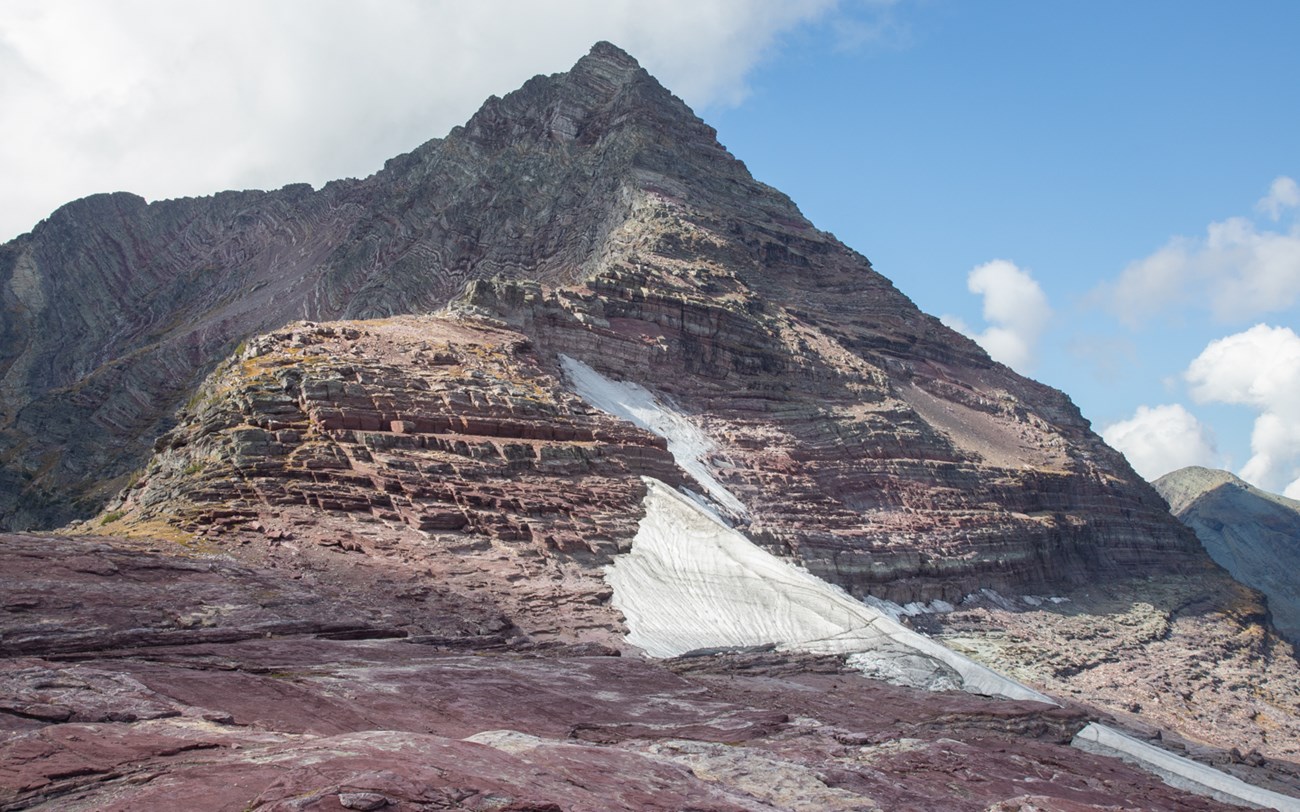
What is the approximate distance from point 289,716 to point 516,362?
95.5 feet

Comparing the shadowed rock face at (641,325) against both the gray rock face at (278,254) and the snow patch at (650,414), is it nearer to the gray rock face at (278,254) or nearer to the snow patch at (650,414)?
the gray rock face at (278,254)

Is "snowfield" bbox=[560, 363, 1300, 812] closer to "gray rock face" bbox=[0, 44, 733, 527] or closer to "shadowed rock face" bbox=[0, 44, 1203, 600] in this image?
"shadowed rock face" bbox=[0, 44, 1203, 600]

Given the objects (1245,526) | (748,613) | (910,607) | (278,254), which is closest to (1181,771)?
(748,613)

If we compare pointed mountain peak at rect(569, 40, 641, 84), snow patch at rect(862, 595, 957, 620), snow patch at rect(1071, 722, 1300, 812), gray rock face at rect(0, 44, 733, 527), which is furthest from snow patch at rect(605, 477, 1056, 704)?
pointed mountain peak at rect(569, 40, 641, 84)

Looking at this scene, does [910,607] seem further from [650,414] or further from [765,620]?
[765,620]

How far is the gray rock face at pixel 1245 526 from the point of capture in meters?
120

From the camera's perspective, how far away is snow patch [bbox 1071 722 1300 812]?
933 inches

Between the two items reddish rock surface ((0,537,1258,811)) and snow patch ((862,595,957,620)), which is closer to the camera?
reddish rock surface ((0,537,1258,811))

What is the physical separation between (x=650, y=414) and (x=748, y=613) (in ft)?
68.3

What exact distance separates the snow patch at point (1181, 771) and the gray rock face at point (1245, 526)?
9475 centimetres

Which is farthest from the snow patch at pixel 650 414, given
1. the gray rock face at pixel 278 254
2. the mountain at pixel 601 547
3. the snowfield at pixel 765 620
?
the gray rock face at pixel 278 254

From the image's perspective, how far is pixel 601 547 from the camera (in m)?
31.0

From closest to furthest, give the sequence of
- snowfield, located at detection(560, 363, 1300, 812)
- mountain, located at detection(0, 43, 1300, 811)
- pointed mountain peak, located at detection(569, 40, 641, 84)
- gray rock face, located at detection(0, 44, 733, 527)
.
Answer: mountain, located at detection(0, 43, 1300, 811), snowfield, located at detection(560, 363, 1300, 812), gray rock face, located at detection(0, 44, 733, 527), pointed mountain peak, located at detection(569, 40, 641, 84)

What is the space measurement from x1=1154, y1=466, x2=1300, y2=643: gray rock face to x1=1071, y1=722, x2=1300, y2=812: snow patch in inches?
3730
